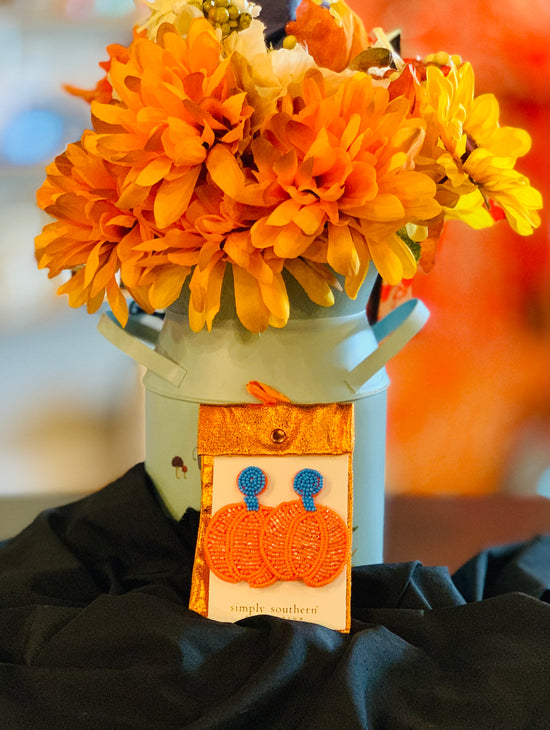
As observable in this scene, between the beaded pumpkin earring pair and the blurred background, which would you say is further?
the blurred background

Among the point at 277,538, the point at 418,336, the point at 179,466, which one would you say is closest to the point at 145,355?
the point at 179,466

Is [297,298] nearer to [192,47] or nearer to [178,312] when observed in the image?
[178,312]

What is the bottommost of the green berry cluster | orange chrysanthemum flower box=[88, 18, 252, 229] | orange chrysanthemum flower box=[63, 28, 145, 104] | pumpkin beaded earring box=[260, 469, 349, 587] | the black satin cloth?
the black satin cloth

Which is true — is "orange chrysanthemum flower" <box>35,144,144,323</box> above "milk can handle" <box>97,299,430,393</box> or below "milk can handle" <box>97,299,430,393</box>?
above

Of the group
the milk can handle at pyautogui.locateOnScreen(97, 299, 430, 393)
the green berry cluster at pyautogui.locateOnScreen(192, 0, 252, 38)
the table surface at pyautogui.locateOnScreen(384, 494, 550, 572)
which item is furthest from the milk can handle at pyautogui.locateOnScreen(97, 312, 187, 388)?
the table surface at pyautogui.locateOnScreen(384, 494, 550, 572)

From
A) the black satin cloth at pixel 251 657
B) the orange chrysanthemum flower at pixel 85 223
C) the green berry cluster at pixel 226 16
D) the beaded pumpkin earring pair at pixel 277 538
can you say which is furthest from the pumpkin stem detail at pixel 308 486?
the green berry cluster at pixel 226 16

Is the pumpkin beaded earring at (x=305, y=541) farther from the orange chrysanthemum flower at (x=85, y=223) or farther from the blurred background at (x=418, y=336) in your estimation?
the blurred background at (x=418, y=336)

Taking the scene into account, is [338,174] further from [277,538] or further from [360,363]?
[277,538]

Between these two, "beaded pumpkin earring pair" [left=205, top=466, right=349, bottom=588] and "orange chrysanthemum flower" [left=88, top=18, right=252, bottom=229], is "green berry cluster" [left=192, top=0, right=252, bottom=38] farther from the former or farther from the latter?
"beaded pumpkin earring pair" [left=205, top=466, right=349, bottom=588]
